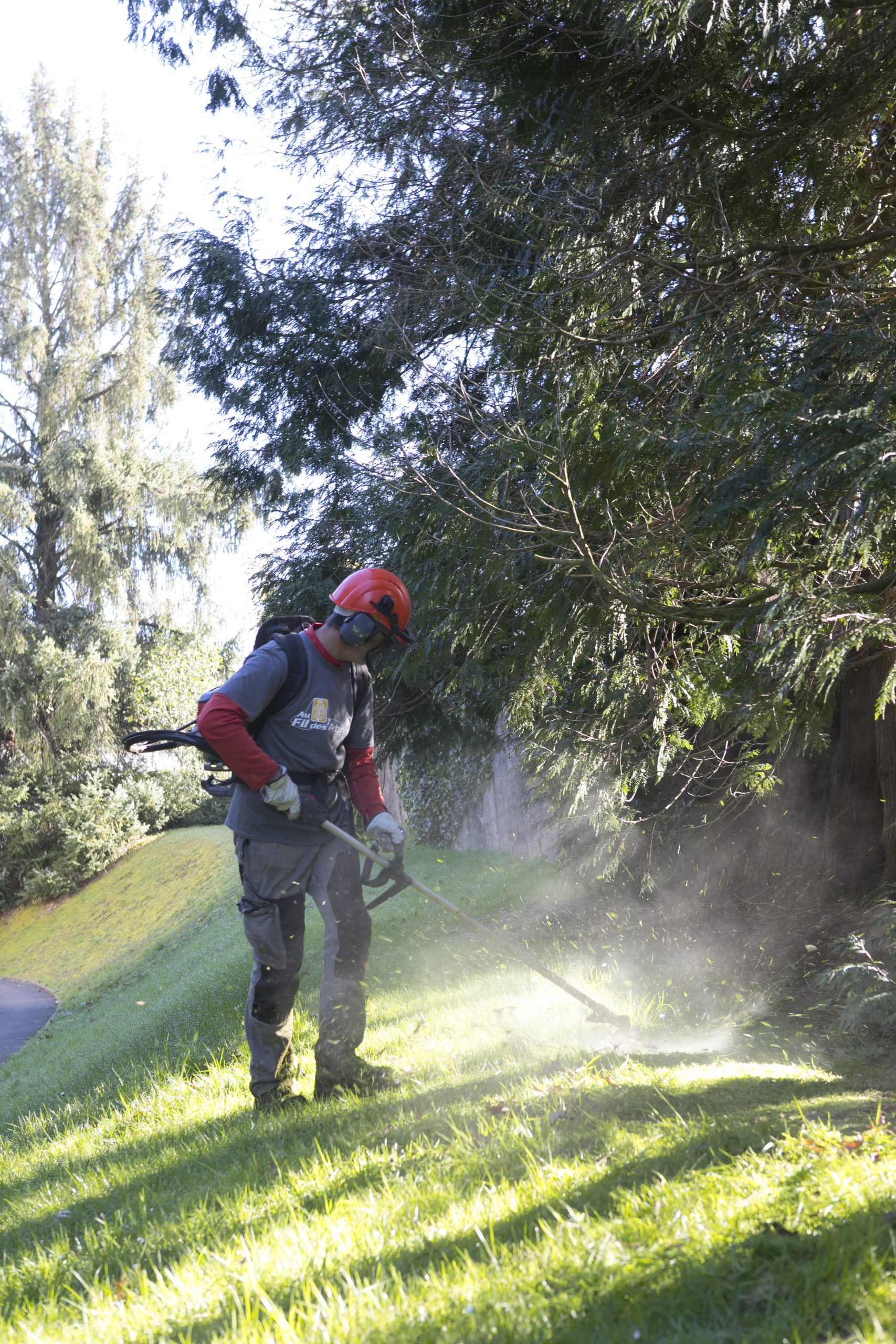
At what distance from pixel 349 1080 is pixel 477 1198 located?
156 cm

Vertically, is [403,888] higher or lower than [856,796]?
higher

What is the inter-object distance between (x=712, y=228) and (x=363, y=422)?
11.6ft

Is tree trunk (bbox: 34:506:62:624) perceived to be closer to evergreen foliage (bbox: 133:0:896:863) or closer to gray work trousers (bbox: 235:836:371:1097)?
evergreen foliage (bbox: 133:0:896:863)

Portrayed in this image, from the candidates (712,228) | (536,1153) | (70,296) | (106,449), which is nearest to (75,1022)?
(536,1153)

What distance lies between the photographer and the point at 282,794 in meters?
4.07

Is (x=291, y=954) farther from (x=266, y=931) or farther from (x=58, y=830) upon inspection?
(x=58, y=830)

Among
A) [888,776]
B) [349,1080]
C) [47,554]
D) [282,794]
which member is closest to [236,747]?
[282,794]

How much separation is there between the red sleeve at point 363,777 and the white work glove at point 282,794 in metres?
0.61

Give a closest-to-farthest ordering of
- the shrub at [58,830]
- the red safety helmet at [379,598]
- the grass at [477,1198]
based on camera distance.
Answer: the grass at [477,1198] → the red safety helmet at [379,598] → the shrub at [58,830]

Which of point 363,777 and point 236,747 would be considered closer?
point 236,747

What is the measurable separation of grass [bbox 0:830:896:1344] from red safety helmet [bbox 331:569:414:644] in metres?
2.03

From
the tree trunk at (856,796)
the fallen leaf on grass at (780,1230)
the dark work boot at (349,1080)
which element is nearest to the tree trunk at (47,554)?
the tree trunk at (856,796)

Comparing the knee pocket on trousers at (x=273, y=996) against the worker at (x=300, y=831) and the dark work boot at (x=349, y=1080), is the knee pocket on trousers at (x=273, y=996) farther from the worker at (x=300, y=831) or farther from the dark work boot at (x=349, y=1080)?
the dark work boot at (x=349, y=1080)

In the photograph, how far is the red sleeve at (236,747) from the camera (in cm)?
404
